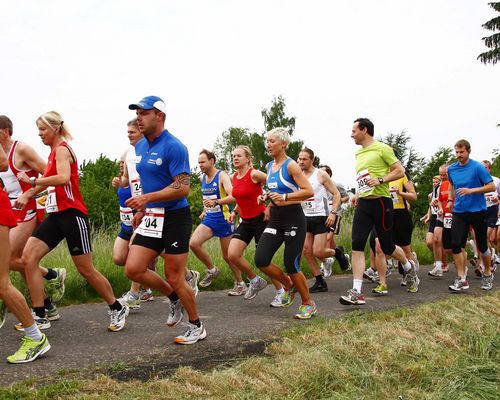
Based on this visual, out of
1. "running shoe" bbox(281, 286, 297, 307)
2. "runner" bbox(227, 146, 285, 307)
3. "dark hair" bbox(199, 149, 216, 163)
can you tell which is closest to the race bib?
"dark hair" bbox(199, 149, 216, 163)

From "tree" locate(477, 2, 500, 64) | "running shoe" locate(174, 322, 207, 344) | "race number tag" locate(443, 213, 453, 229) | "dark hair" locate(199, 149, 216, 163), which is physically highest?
"tree" locate(477, 2, 500, 64)

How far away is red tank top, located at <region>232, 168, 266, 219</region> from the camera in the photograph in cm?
811

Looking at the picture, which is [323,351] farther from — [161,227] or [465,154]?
[465,154]

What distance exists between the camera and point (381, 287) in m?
8.76

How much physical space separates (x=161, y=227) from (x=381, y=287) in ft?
14.5

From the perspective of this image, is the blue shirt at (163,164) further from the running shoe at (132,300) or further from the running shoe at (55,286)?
the running shoe at (132,300)

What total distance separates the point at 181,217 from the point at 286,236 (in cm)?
177

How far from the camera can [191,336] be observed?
5445mm

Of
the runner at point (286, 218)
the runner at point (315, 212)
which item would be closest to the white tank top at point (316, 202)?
the runner at point (315, 212)

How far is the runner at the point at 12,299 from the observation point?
4734 millimetres

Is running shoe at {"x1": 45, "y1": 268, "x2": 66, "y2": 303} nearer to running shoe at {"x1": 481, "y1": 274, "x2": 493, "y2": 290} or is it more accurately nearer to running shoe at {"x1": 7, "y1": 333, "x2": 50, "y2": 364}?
running shoe at {"x1": 7, "y1": 333, "x2": 50, "y2": 364}

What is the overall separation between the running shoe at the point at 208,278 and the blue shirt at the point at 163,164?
3.89m

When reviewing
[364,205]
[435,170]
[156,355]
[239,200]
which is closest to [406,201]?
[364,205]

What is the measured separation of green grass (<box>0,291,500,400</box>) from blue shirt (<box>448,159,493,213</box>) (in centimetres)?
369
